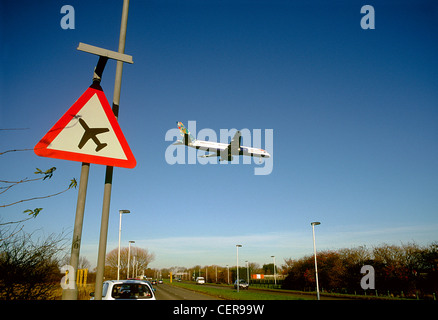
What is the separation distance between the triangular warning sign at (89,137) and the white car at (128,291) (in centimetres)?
663

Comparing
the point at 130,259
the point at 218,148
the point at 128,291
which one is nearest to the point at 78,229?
the point at 128,291

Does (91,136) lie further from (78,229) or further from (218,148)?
(218,148)

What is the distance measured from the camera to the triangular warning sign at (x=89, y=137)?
309 cm

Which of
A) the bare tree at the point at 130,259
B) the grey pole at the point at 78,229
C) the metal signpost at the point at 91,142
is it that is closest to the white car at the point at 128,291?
the metal signpost at the point at 91,142

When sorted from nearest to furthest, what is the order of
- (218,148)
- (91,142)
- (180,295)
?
1. (91,142)
2. (180,295)
3. (218,148)

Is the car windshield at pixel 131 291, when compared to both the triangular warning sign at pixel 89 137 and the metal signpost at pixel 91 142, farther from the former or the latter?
the triangular warning sign at pixel 89 137

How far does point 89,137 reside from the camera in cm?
325

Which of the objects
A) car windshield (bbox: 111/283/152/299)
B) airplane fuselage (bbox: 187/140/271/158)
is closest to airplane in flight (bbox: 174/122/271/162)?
airplane fuselage (bbox: 187/140/271/158)

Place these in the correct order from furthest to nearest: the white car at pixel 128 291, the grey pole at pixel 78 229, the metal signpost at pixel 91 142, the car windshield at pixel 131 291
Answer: the car windshield at pixel 131 291, the white car at pixel 128 291, the metal signpost at pixel 91 142, the grey pole at pixel 78 229

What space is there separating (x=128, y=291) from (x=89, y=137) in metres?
7.56

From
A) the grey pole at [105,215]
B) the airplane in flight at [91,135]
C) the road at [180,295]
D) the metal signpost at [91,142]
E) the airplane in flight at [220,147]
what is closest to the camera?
the metal signpost at [91,142]

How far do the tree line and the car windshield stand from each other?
33747 millimetres

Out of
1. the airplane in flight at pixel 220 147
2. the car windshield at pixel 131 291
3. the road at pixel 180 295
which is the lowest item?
the road at pixel 180 295
